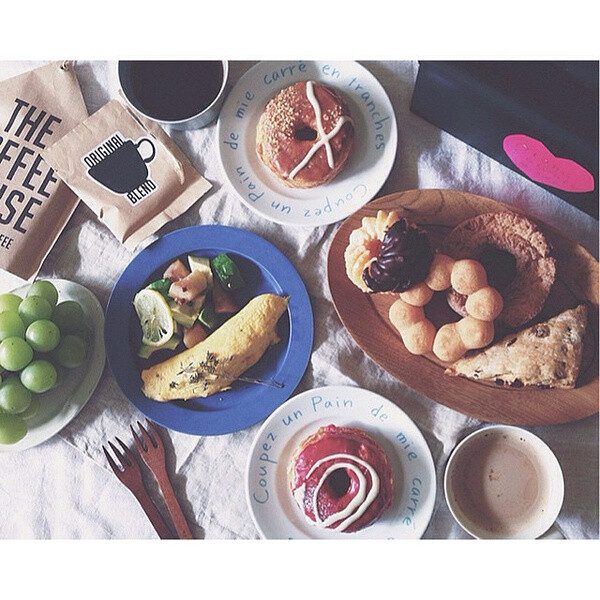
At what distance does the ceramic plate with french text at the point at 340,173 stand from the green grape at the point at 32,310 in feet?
1.15

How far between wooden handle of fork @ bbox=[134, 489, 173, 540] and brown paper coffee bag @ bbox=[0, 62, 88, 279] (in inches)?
16.1

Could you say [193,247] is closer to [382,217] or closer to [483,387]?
[382,217]

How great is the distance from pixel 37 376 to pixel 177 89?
495 mm

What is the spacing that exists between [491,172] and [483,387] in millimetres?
346

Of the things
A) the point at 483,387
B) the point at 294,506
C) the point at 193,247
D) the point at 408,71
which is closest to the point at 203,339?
the point at 193,247

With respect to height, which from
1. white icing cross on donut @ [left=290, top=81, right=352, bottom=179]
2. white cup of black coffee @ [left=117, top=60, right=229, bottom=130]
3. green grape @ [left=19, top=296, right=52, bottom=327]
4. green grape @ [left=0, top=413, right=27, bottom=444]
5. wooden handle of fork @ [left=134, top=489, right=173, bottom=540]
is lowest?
wooden handle of fork @ [left=134, top=489, right=173, bottom=540]

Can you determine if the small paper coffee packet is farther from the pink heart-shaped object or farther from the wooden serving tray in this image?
the pink heart-shaped object

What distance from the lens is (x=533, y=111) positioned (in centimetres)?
95

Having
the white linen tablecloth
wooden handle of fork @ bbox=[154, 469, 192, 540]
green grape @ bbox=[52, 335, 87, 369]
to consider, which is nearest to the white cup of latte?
the white linen tablecloth

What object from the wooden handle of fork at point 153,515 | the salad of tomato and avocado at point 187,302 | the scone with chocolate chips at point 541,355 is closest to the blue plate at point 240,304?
the salad of tomato and avocado at point 187,302

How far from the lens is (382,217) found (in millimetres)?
1016

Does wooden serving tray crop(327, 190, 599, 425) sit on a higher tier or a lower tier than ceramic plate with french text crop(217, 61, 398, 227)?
lower

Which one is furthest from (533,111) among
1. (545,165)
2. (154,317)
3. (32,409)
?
(32,409)

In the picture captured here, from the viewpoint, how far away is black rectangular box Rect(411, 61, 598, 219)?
36.9 inches
